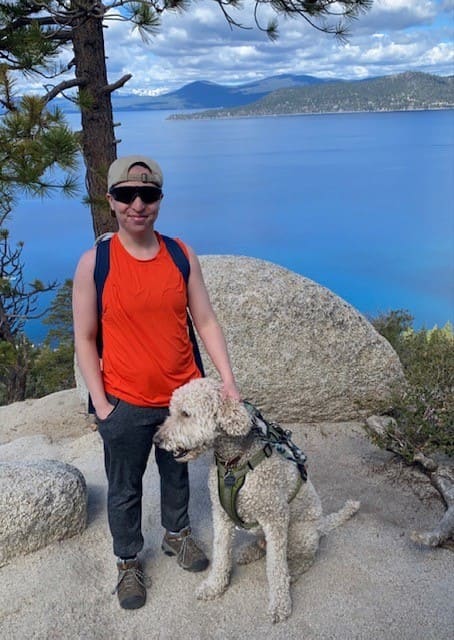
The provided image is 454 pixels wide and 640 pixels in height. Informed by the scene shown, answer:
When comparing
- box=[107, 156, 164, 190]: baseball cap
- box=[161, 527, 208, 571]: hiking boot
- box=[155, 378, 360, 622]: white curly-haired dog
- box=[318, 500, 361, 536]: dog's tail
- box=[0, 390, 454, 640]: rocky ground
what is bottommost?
box=[0, 390, 454, 640]: rocky ground

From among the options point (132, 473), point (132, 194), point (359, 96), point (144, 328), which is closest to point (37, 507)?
point (132, 473)

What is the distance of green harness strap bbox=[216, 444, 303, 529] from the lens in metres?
3.41

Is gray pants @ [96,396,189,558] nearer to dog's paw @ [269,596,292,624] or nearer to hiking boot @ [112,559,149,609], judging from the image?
hiking boot @ [112,559,149,609]

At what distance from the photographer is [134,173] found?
3.21 m

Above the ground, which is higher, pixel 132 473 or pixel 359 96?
pixel 132 473

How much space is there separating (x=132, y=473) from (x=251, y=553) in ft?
3.65

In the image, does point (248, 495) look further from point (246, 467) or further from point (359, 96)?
point (359, 96)

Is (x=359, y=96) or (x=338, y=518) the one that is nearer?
(x=338, y=518)

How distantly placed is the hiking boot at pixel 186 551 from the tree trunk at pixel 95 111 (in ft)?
15.0

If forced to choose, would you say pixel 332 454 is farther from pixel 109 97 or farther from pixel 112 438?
pixel 109 97

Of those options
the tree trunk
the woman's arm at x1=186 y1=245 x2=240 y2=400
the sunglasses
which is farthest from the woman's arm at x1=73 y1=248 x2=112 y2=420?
the tree trunk

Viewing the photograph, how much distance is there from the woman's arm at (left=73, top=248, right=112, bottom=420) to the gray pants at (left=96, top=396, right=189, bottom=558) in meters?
0.09

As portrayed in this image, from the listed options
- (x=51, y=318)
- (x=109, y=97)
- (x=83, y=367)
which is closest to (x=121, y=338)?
(x=83, y=367)

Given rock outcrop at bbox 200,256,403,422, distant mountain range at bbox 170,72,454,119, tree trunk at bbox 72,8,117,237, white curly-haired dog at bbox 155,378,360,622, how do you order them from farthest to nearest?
distant mountain range at bbox 170,72,454,119 → tree trunk at bbox 72,8,117,237 → rock outcrop at bbox 200,256,403,422 → white curly-haired dog at bbox 155,378,360,622
